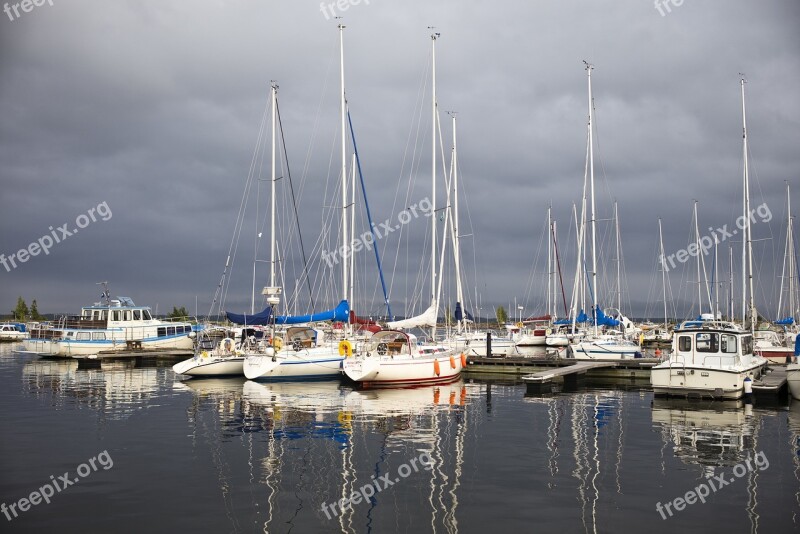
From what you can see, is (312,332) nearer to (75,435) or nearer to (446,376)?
(446,376)

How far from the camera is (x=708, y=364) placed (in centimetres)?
2877

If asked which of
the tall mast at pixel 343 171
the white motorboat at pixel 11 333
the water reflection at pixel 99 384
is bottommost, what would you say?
the water reflection at pixel 99 384

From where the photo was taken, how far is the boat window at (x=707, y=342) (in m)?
29.0

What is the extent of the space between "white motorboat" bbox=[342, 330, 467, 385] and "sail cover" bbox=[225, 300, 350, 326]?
2.39 metres

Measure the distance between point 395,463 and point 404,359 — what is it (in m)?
16.7

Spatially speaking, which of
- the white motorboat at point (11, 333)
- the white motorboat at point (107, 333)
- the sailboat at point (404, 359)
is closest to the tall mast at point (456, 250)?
the sailboat at point (404, 359)

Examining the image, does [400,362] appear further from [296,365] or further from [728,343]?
[728,343]

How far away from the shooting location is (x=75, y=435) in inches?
798

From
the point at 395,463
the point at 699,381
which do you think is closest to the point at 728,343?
the point at 699,381

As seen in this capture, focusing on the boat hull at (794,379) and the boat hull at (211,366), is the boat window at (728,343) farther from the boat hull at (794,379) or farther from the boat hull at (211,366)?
the boat hull at (211,366)

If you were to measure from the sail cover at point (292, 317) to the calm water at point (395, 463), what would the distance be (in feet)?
27.4

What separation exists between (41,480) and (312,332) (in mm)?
28593

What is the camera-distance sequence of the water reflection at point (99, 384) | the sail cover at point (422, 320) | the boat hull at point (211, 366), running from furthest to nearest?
1. the sail cover at point (422, 320)
2. the boat hull at point (211, 366)
3. the water reflection at point (99, 384)

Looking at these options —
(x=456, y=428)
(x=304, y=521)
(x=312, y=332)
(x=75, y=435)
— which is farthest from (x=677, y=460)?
(x=312, y=332)
